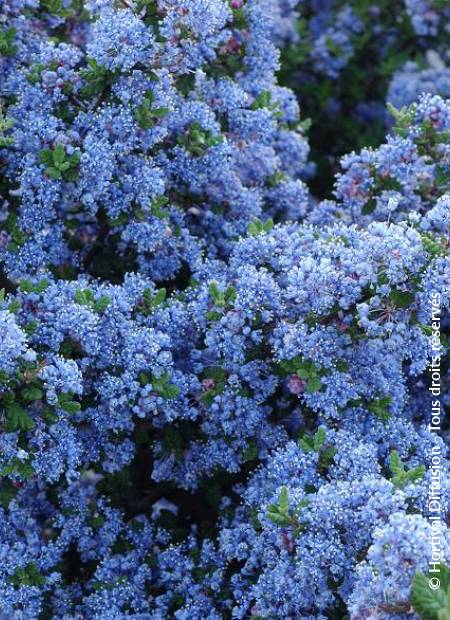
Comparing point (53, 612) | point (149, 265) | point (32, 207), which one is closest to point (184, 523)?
point (53, 612)

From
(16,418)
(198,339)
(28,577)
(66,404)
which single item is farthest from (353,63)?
(28,577)

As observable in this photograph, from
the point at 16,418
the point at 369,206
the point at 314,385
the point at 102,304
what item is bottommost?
the point at 314,385

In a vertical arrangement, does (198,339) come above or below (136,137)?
below

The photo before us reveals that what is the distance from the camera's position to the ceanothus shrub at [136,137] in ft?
15.0

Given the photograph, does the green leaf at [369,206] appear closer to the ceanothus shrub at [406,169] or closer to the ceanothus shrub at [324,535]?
the ceanothus shrub at [406,169]

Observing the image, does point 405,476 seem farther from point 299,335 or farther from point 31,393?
point 31,393

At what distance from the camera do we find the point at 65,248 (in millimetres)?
5008

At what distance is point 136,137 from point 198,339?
A: 952 mm

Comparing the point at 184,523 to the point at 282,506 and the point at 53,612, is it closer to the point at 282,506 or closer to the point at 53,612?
the point at 53,612

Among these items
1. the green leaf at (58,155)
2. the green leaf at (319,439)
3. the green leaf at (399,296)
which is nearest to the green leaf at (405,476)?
the green leaf at (319,439)

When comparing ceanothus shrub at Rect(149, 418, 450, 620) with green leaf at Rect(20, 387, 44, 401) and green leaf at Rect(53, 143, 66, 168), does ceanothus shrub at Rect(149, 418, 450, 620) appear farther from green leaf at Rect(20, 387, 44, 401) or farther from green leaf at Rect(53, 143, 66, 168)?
green leaf at Rect(53, 143, 66, 168)

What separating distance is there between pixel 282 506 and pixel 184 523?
1349mm

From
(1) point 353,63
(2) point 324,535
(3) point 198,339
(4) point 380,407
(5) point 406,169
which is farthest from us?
(1) point 353,63

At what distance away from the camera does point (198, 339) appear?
15.6 ft
